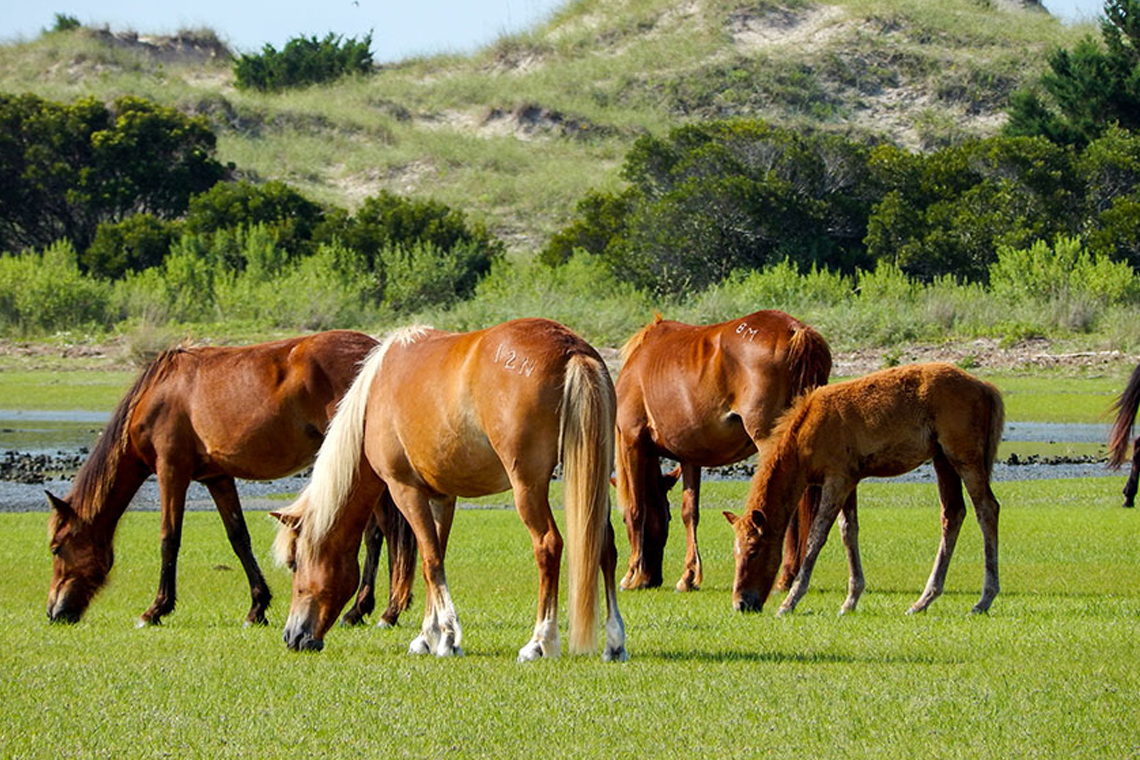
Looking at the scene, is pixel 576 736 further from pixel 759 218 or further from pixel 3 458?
pixel 759 218

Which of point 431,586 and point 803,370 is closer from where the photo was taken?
point 431,586

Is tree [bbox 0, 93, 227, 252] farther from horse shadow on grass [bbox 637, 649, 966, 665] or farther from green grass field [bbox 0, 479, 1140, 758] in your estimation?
horse shadow on grass [bbox 637, 649, 966, 665]

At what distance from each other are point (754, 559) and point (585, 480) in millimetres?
3004

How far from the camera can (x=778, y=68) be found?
8462 cm

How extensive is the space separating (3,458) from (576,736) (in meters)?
21.5

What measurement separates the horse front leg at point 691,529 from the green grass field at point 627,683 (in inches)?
25.7

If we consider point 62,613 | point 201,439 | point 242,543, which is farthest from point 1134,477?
point 62,613

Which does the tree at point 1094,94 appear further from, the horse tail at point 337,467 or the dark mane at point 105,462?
the horse tail at point 337,467

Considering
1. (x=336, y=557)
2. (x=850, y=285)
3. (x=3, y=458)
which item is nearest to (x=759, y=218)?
(x=850, y=285)

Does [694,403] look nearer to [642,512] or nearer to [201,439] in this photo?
[642,512]

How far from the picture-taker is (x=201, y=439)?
1181cm

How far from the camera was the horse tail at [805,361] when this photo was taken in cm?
1279

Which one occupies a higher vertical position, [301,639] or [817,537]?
[301,639]

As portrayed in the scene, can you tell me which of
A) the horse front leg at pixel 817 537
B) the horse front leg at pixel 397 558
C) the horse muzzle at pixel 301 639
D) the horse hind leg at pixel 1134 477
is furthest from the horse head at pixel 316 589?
the horse hind leg at pixel 1134 477
